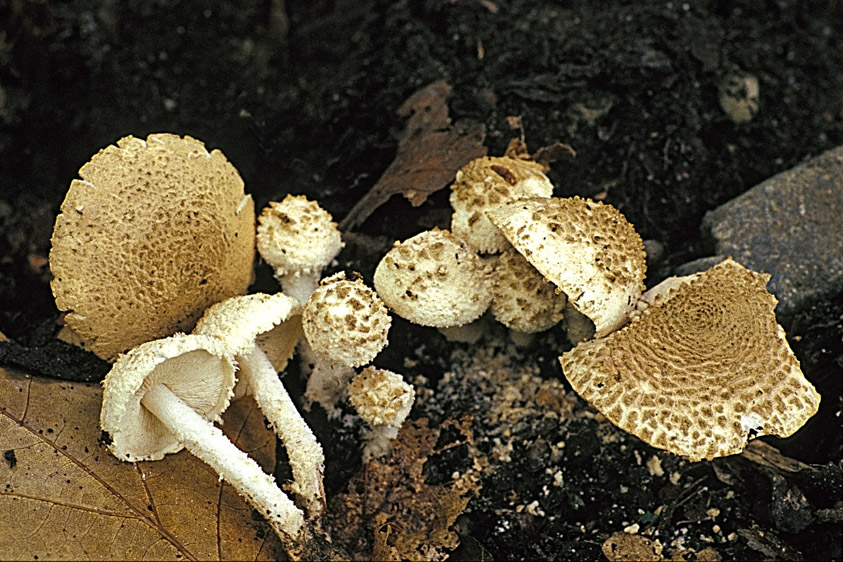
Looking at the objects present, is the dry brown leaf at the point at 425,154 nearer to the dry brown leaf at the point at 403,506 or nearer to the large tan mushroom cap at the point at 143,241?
the large tan mushroom cap at the point at 143,241

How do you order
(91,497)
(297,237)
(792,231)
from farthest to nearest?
(792,231), (297,237), (91,497)

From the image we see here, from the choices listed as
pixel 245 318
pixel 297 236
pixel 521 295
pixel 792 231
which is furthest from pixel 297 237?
pixel 792 231

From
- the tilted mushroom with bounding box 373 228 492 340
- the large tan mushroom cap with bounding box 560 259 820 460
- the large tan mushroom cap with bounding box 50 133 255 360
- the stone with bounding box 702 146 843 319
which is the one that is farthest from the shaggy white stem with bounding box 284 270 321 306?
the stone with bounding box 702 146 843 319

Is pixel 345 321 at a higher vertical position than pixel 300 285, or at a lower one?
higher

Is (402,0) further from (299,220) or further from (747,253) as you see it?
(747,253)

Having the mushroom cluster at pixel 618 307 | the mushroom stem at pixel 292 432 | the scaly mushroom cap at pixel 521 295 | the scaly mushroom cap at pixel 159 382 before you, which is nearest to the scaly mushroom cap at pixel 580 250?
the mushroom cluster at pixel 618 307

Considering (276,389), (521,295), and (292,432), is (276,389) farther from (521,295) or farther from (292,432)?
(521,295)
